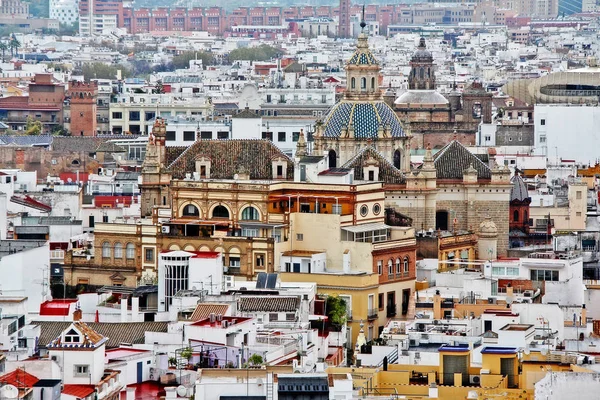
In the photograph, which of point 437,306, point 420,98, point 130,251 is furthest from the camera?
point 420,98

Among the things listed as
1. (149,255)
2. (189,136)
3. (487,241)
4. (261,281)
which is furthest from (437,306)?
(189,136)

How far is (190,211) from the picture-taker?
59656 mm

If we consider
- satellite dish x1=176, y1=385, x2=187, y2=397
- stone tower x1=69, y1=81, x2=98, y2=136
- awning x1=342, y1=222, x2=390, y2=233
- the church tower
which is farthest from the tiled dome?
stone tower x1=69, y1=81, x2=98, y2=136

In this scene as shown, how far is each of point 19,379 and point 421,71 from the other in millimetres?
65734

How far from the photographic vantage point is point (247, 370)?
38500mm

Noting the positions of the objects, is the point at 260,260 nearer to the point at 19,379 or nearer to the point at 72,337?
the point at 72,337

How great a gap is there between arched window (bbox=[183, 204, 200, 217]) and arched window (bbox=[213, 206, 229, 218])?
482 mm

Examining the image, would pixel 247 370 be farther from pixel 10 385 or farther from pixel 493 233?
pixel 493 233

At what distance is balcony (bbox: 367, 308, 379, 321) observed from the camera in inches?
2135

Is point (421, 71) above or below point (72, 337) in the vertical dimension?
above

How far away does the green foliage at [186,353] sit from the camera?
137ft

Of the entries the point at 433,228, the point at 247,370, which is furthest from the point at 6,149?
the point at 247,370

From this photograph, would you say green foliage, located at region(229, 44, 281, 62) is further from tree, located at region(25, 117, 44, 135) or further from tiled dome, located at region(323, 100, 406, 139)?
tiled dome, located at region(323, 100, 406, 139)

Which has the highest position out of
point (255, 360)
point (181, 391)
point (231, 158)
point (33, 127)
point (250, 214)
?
point (231, 158)
